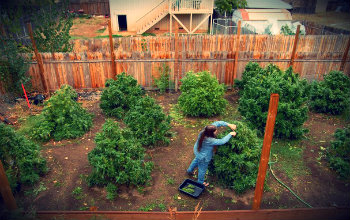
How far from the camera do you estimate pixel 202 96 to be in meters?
8.29

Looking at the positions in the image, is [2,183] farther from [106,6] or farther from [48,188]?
[106,6]

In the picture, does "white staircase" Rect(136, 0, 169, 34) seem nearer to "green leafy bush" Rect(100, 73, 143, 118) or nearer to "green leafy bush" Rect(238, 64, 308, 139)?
"green leafy bush" Rect(100, 73, 143, 118)

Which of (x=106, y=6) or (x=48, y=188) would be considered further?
(x=106, y=6)

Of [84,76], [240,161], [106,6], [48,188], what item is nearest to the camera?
[240,161]

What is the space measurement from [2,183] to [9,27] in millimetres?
7617

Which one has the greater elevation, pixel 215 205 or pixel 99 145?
pixel 99 145

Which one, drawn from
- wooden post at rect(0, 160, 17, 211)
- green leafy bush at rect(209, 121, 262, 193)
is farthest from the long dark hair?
wooden post at rect(0, 160, 17, 211)

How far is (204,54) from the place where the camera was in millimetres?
10031

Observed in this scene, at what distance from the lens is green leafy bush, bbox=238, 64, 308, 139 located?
23.3 ft

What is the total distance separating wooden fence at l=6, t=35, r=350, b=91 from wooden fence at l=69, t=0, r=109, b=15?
718 inches

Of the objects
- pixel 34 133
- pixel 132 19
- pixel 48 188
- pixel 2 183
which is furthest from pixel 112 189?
pixel 132 19

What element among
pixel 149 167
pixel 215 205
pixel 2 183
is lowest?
pixel 215 205

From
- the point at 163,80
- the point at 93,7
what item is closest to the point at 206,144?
the point at 163,80

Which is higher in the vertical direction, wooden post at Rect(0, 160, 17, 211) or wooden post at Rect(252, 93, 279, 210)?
wooden post at Rect(252, 93, 279, 210)
